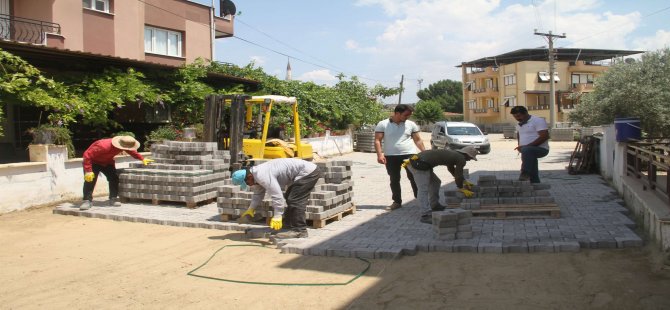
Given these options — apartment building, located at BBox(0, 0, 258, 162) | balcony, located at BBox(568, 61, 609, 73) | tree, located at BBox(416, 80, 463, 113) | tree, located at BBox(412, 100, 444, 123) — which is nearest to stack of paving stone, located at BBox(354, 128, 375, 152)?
apartment building, located at BBox(0, 0, 258, 162)

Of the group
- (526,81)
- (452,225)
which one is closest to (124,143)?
(452,225)

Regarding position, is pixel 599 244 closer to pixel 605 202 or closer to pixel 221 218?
pixel 605 202

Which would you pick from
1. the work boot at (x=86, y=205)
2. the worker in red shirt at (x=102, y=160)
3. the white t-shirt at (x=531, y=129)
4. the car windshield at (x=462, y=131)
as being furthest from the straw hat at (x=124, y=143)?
the car windshield at (x=462, y=131)

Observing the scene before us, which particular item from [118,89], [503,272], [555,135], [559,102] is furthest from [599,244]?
[559,102]

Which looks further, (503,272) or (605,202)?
(605,202)

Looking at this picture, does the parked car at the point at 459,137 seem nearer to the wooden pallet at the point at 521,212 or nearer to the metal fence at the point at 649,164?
the metal fence at the point at 649,164

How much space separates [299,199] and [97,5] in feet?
59.3

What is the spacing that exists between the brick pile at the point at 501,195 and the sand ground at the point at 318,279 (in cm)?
195

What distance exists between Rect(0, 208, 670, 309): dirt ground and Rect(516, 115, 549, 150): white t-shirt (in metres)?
3.26

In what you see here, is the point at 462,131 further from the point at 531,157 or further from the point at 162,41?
the point at 531,157

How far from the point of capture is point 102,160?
974 cm

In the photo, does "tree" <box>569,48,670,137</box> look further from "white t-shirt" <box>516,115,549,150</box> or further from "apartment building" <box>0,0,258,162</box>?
"apartment building" <box>0,0,258,162</box>

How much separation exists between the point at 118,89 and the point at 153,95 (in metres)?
1.20

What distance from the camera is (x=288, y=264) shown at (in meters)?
5.97
